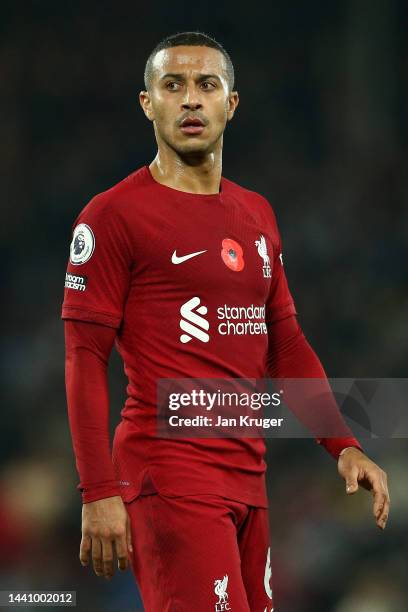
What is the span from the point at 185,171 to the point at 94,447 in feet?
2.81

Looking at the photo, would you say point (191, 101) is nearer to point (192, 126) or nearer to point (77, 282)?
point (192, 126)

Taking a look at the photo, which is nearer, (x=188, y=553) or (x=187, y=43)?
(x=188, y=553)

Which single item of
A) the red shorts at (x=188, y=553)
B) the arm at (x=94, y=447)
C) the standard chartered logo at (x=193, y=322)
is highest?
the standard chartered logo at (x=193, y=322)

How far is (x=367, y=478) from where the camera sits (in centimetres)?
308

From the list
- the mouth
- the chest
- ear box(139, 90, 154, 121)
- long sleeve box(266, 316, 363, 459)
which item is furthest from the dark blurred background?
the mouth

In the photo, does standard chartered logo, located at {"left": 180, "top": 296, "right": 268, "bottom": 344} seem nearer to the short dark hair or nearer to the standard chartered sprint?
the standard chartered sprint

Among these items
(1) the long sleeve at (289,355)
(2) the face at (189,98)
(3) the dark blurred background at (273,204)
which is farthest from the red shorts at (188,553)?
(3) the dark blurred background at (273,204)

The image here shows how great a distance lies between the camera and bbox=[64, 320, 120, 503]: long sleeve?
110 inches

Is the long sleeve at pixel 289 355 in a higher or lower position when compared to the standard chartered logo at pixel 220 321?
lower

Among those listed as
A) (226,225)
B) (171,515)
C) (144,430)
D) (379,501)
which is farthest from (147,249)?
(379,501)

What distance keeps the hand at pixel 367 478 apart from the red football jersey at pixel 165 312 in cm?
25

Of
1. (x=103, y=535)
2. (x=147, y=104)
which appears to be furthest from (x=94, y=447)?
(x=147, y=104)

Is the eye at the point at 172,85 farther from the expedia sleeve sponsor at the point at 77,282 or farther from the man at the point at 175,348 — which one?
the expedia sleeve sponsor at the point at 77,282

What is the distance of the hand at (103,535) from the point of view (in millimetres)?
2738
